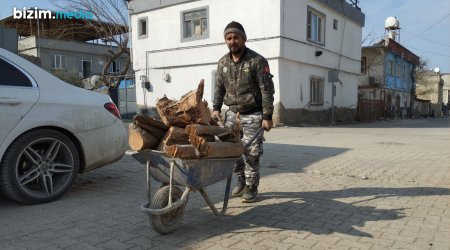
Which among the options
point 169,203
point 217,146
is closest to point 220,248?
point 169,203

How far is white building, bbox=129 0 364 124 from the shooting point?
16891 mm

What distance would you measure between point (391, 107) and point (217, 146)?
32.5 m

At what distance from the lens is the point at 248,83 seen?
4.49 metres

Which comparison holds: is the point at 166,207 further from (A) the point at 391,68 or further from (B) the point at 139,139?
(A) the point at 391,68

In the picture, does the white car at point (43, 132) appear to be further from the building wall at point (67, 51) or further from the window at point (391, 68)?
the building wall at point (67, 51)

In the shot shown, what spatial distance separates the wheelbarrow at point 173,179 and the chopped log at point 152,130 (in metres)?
0.20

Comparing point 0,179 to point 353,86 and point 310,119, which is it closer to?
point 310,119

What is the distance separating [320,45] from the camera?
20.0 m

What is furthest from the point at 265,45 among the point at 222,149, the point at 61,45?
the point at 61,45

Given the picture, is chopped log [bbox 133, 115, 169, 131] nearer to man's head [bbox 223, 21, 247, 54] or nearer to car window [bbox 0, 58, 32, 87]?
man's head [bbox 223, 21, 247, 54]

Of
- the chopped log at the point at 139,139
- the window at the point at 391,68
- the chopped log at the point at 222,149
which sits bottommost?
the chopped log at the point at 222,149

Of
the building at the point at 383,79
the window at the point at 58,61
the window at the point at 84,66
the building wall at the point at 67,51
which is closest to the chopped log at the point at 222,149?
the building at the point at 383,79

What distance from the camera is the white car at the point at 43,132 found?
13.6ft

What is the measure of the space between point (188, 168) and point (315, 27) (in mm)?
18107
